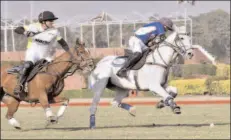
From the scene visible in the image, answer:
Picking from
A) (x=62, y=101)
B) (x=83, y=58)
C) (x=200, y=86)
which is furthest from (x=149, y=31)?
(x=200, y=86)

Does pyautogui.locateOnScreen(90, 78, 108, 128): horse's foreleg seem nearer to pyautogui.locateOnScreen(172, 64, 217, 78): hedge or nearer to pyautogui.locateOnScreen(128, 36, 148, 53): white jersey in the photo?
pyautogui.locateOnScreen(128, 36, 148, 53): white jersey

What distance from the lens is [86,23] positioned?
42.4m

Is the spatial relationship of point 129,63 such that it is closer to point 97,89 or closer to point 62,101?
point 97,89

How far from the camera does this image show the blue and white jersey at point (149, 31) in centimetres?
1397

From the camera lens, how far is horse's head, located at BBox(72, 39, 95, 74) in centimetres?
1259

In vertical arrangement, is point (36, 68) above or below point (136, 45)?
below

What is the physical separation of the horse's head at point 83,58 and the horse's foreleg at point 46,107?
34.4 inches

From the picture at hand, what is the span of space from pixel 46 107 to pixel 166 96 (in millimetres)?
2529

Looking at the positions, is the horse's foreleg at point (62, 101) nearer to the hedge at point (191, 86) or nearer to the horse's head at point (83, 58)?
the horse's head at point (83, 58)

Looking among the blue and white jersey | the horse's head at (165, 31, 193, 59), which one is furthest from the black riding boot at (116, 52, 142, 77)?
the horse's head at (165, 31, 193, 59)

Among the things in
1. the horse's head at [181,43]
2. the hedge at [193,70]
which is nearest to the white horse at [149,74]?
the horse's head at [181,43]

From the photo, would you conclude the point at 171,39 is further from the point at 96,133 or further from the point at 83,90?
the point at 83,90

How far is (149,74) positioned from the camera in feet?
47.4

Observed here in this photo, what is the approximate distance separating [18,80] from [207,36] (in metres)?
97.3
